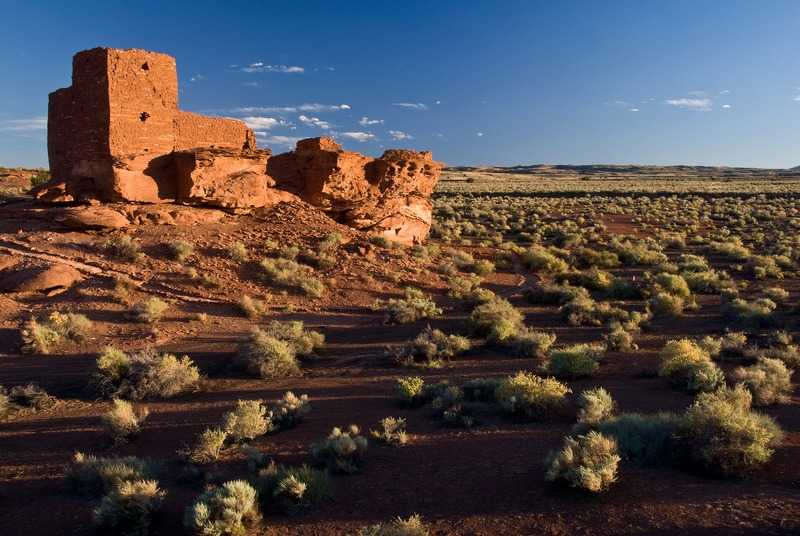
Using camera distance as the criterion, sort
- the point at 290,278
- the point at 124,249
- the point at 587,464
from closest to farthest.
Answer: the point at 587,464, the point at 124,249, the point at 290,278

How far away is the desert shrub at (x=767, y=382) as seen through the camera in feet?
24.6

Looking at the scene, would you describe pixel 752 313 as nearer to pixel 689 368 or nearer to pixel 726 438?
pixel 689 368

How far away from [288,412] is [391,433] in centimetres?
173

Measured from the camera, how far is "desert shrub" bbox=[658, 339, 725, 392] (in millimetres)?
7929

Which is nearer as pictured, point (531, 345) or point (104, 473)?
point (104, 473)

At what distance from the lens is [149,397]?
881 cm

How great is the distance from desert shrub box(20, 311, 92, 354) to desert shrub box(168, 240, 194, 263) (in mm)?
3818

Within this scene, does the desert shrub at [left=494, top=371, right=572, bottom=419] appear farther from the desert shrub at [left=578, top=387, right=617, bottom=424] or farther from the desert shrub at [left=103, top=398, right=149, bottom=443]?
the desert shrub at [left=103, top=398, right=149, bottom=443]

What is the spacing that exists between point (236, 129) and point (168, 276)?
6801 millimetres

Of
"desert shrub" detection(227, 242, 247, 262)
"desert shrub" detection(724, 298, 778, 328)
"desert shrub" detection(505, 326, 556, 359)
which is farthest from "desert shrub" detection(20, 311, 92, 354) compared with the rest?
"desert shrub" detection(724, 298, 778, 328)

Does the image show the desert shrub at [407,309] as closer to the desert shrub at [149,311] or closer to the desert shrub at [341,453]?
the desert shrub at [149,311]

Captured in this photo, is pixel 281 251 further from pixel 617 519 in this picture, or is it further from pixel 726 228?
pixel 726 228

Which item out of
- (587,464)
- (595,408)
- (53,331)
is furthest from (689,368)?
(53,331)

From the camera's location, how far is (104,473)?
5660 millimetres
